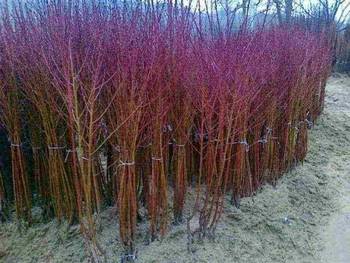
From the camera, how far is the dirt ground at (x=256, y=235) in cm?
313

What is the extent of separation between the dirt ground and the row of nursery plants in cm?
13

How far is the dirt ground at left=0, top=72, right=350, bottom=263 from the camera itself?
313 cm

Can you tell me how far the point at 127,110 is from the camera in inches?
106

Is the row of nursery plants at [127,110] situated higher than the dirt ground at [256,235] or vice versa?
the row of nursery plants at [127,110]

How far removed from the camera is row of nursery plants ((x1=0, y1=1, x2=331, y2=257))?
2.78m

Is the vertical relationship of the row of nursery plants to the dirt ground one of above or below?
above

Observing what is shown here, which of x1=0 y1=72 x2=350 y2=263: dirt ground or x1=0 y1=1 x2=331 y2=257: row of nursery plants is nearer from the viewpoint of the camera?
x1=0 y1=1 x2=331 y2=257: row of nursery plants

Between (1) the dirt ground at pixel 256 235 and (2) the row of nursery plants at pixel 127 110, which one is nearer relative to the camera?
(2) the row of nursery plants at pixel 127 110

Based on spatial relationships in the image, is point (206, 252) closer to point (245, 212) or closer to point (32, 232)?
point (245, 212)

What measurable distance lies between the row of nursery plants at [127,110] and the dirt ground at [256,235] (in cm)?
13

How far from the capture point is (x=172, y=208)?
351 centimetres

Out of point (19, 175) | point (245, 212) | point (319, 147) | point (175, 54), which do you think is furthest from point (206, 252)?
point (319, 147)

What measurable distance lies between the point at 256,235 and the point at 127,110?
1.69 metres

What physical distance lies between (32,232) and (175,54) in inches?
80.9
